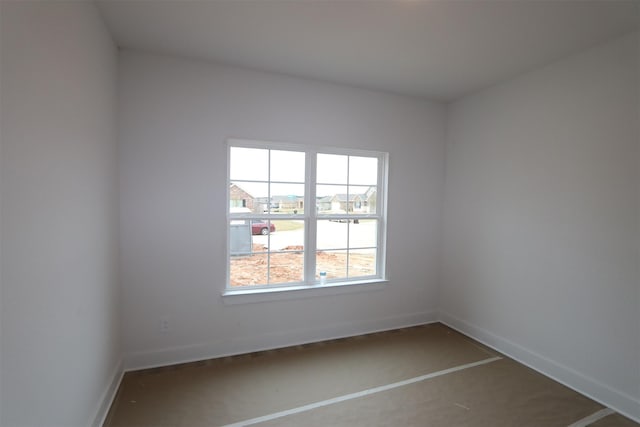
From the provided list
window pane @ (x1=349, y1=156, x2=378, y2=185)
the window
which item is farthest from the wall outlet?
window pane @ (x1=349, y1=156, x2=378, y2=185)

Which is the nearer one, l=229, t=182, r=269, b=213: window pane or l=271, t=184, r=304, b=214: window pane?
l=229, t=182, r=269, b=213: window pane

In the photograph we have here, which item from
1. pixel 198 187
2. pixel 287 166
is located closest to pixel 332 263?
pixel 287 166

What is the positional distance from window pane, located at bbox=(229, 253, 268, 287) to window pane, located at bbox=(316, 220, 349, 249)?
0.64 meters

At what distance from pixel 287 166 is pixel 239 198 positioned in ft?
1.93

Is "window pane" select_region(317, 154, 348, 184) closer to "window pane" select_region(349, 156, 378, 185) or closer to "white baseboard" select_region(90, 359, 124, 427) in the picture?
"window pane" select_region(349, 156, 378, 185)

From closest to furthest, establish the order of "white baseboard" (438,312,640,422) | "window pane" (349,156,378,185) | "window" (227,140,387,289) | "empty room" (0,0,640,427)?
"empty room" (0,0,640,427)
"white baseboard" (438,312,640,422)
"window" (227,140,387,289)
"window pane" (349,156,378,185)

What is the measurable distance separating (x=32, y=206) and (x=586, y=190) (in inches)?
139

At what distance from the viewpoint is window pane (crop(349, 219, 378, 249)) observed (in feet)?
11.6

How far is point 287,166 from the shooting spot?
319 centimetres

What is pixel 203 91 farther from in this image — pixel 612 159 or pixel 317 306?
pixel 612 159

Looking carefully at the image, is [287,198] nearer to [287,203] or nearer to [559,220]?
[287,203]

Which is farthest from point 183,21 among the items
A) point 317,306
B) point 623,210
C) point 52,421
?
point 623,210

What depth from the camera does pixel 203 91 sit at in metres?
2.79

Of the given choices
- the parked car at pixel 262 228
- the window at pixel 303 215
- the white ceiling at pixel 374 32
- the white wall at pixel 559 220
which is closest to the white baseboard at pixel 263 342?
the window at pixel 303 215
